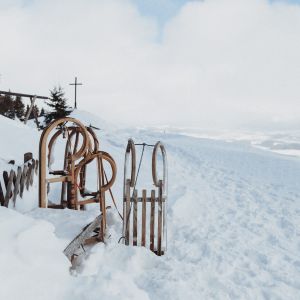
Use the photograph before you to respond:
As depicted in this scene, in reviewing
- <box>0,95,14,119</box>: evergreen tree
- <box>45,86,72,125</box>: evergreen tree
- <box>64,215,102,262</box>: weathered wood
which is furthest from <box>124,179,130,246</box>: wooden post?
<box>0,95,14,119</box>: evergreen tree

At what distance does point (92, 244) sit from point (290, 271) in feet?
9.75

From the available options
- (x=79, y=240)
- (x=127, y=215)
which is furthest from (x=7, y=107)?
(x=79, y=240)

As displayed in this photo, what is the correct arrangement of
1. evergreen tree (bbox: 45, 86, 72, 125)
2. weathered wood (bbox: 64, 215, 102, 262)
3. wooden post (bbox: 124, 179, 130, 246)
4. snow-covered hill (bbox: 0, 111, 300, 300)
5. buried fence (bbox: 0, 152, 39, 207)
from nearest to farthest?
snow-covered hill (bbox: 0, 111, 300, 300), weathered wood (bbox: 64, 215, 102, 262), buried fence (bbox: 0, 152, 39, 207), wooden post (bbox: 124, 179, 130, 246), evergreen tree (bbox: 45, 86, 72, 125)

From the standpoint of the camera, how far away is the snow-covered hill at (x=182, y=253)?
12.1 feet

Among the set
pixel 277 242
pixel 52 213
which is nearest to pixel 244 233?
pixel 277 242

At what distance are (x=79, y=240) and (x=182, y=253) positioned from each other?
2083 mm

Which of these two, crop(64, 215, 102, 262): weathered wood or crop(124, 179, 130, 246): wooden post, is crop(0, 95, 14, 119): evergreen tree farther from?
crop(64, 215, 102, 262): weathered wood

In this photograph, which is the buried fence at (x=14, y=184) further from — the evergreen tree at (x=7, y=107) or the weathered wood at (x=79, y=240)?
the evergreen tree at (x=7, y=107)

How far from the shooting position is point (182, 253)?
21.0 feet

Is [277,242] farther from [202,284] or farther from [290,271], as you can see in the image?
[202,284]

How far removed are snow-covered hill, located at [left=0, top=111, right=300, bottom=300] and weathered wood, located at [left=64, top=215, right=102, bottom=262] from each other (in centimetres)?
10

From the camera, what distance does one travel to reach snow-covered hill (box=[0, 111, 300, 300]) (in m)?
3.70

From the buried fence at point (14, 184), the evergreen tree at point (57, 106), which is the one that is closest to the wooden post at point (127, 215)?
the buried fence at point (14, 184)

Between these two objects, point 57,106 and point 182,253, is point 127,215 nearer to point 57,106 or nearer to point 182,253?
point 182,253
